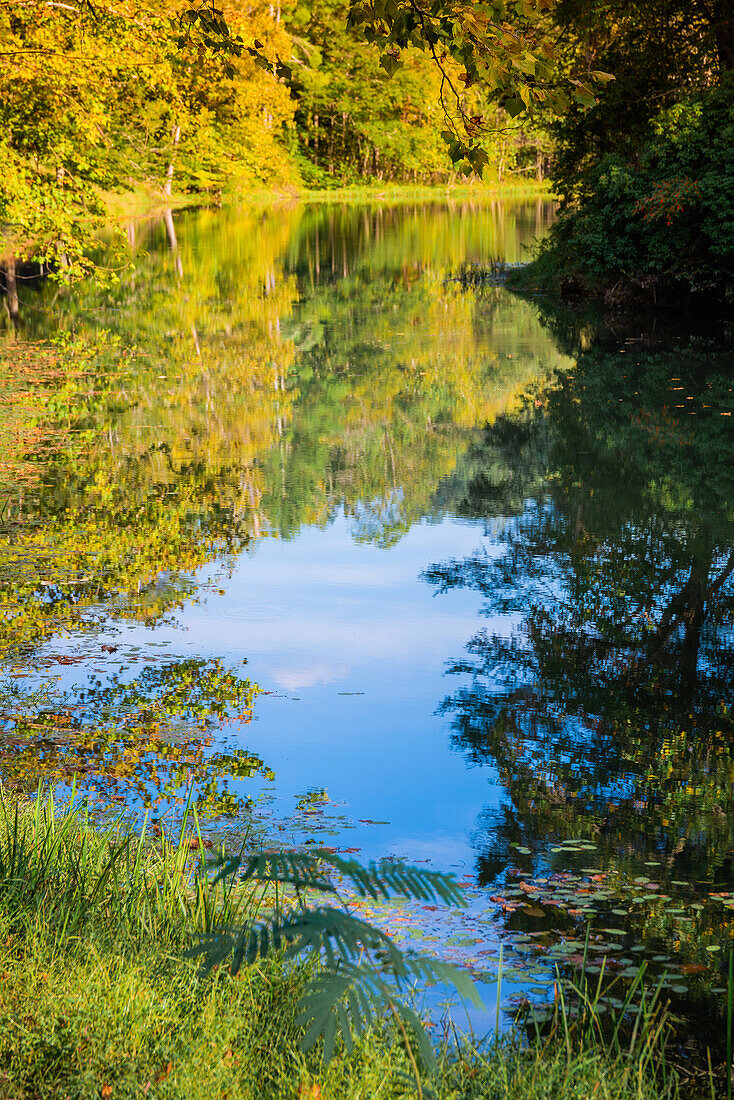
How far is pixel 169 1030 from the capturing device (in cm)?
355

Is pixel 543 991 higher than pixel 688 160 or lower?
lower

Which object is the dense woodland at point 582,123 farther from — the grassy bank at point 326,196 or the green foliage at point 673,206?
the grassy bank at point 326,196

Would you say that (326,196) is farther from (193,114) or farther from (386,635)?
(386,635)

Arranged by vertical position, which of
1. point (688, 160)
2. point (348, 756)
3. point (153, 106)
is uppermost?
point (153, 106)

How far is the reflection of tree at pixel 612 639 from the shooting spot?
253 inches

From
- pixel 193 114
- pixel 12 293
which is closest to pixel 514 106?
pixel 12 293

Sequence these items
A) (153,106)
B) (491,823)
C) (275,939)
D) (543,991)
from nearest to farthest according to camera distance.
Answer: (275,939), (543,991), (491,823), (153,106)

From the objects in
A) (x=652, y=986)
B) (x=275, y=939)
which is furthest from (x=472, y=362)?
(x=275, y=939)

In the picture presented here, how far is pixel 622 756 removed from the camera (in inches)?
275

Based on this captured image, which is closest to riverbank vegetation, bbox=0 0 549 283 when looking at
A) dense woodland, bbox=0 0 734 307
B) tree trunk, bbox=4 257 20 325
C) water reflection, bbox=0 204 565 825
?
dense woodland, bbox=0 0 734 307

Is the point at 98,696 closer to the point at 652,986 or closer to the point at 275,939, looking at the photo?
the point at 652,986

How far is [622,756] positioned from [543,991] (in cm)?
255

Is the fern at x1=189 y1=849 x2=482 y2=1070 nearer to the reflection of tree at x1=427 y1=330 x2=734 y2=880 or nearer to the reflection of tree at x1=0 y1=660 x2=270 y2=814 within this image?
the reflection of tree at x1=427 y1=330 x2=734 y2=880

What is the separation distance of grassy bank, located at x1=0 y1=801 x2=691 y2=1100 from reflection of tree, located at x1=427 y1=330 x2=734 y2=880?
217cm
